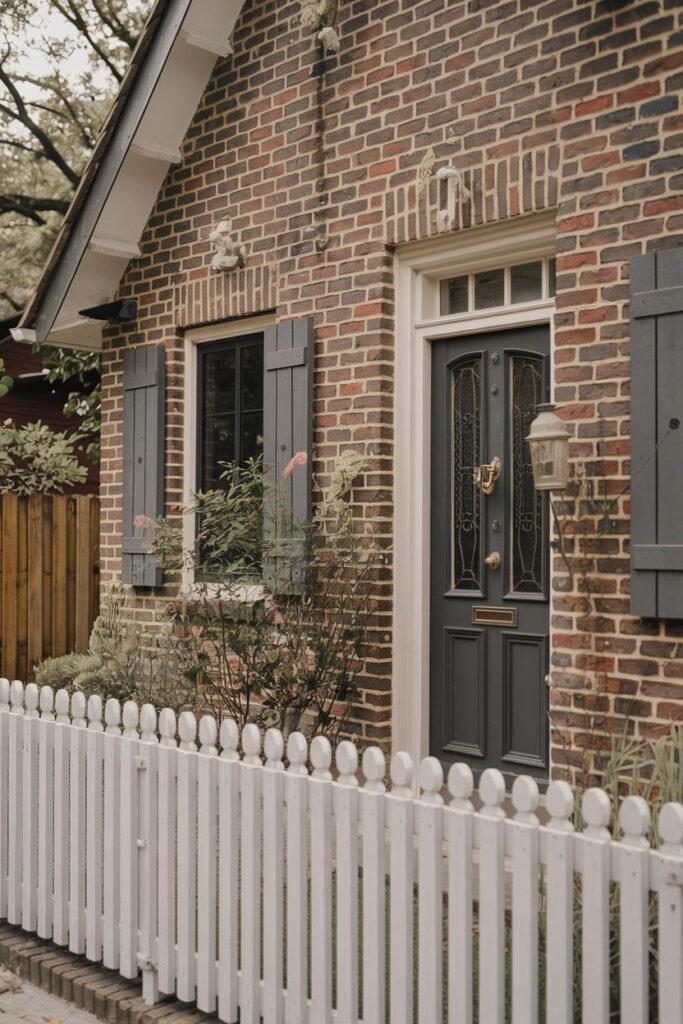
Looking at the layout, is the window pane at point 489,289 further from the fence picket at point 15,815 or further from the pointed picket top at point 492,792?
the pointed picket top at point 492,792

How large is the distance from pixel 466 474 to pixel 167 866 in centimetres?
295

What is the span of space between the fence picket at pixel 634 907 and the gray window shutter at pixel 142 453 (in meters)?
5.29

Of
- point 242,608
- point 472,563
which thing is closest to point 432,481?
point 472,563

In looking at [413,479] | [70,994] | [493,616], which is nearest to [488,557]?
[493,616]

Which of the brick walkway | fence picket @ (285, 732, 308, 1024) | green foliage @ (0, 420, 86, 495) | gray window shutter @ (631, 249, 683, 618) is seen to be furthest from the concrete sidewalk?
green foliage @ (0, 420, 86, 495)

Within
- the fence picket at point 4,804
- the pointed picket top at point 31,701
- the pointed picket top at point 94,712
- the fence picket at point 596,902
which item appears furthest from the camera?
the fence picket at point 4,804

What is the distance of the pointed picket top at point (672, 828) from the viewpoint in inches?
103

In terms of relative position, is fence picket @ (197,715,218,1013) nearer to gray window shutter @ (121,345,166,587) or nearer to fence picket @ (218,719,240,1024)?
fence picket @ (218,719,240,1024)

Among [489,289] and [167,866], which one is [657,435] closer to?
[489,289]

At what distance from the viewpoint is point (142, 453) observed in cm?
792

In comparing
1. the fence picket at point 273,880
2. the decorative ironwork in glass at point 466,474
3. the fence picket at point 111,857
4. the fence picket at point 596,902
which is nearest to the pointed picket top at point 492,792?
the fence picket at point 596,902

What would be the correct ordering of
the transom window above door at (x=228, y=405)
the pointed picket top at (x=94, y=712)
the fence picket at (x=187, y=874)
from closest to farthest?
1. the fence picket at (x=187, y=874)
2. the pointed picket top at (x=94, y=712)
3. the transom window above door at (x=228, y=405)

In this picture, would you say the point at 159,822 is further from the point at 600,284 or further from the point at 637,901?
the point at 600,284

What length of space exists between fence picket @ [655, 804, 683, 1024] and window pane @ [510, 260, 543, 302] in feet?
12.5
